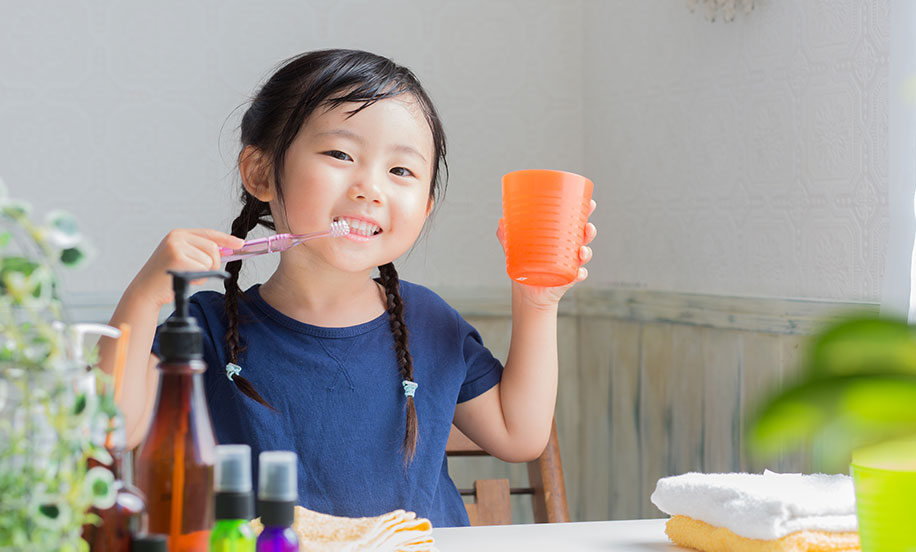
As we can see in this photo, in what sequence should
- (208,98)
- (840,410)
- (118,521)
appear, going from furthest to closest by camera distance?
(208,98)
(118,521)
(840,410)

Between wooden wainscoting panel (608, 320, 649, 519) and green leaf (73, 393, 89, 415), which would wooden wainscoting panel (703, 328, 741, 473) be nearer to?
wooden wainscoting panel (608, 320, 649, 519)

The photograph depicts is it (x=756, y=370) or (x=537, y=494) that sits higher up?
(x=756, y=370)

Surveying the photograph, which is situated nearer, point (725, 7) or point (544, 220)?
point (544, 220)

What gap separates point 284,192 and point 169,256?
0.78ft

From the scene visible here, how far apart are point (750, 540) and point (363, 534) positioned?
11.2 inches

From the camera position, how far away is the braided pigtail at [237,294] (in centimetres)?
108

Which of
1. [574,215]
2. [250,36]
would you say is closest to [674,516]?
[574,215]

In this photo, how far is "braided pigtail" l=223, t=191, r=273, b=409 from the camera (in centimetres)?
108

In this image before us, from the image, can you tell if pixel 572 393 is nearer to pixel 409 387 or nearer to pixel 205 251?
pixel 409 387

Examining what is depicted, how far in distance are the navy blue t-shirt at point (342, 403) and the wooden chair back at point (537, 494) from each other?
14 cm

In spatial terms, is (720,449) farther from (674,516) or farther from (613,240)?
(674,516)

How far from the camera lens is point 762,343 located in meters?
1.40

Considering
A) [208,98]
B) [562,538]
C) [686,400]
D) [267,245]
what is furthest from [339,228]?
[208,98]

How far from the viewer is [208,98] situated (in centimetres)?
184
